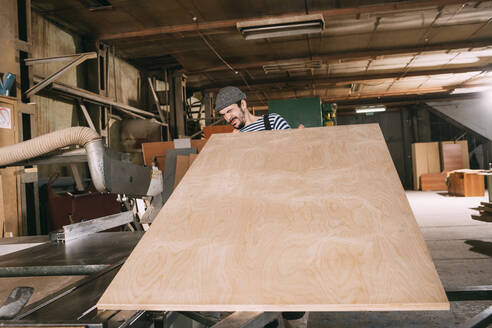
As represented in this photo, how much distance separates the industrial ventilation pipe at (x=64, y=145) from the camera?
1.37 meters

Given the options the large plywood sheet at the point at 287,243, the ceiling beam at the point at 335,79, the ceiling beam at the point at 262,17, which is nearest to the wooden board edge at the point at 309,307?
the large plywood sheet at the point at 287,243

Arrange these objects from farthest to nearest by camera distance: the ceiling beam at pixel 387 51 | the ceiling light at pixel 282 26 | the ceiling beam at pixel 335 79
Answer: the ceiling beam at pixel 335 79 → the ceiling beam at pixel 387 51 → the ceiling light at pixel 282 26

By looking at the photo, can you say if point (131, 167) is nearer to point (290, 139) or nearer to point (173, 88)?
point (290, 139)

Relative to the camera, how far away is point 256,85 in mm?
9578

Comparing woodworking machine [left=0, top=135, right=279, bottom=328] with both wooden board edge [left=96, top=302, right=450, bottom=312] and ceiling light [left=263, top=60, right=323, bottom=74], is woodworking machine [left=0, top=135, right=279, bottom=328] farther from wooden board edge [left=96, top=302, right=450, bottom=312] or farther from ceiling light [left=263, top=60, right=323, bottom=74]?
ceiling light [left=263, top=60, right=323, bottom=74]

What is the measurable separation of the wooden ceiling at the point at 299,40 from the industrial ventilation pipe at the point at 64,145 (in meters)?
3.80

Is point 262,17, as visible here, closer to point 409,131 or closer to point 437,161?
point 437,161

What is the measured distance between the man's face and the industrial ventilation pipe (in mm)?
1258

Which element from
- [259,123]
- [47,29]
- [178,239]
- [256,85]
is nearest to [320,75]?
[256,85]

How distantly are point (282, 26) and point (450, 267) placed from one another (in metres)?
3.58

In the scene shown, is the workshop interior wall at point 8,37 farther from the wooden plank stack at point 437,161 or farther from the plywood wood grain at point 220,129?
the wooden plank stack at point 437,161

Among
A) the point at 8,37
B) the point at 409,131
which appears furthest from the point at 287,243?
the point at 409,131

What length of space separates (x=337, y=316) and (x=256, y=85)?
7452 millimetres

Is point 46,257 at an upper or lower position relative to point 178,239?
lower
